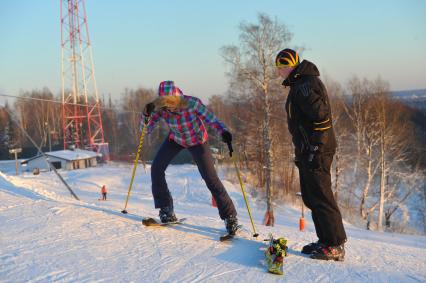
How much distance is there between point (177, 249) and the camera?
3.30 m

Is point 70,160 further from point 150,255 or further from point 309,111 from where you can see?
point 309,111

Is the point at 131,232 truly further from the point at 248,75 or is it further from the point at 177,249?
the point at 248,75

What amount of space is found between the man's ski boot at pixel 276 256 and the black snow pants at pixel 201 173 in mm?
974

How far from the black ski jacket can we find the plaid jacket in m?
0.94

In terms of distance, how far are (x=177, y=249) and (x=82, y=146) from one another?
1816 inches

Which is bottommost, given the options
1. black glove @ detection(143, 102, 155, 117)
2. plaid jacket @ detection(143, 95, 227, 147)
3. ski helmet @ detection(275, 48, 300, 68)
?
plaid jacket @ detection(143, 95, 227, 147)

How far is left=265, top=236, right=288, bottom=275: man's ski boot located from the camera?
8.93 ft

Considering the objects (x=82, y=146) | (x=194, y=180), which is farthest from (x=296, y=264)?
(x=82, y=146)

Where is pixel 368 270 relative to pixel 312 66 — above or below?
below

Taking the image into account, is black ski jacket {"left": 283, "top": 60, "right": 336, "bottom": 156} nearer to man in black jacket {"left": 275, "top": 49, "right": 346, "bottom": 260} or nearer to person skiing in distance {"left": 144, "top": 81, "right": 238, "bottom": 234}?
man in black jacket {"left": 275, "top": 49, "right": 346, "bottom": 260}

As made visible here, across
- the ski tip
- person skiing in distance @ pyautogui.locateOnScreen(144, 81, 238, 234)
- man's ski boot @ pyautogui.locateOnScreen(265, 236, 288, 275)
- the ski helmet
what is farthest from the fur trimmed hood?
man's ski boot @ pyautogui.locateOnScreen(265, 236, 288, 275)

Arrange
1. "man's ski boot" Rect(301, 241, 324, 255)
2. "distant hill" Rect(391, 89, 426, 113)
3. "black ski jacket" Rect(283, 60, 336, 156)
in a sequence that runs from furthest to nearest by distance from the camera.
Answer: "distant hill" Rect(391, 89, 426, 113) < "man's ski boot" Rect(301, 241, 324, 255) < "black ski jacket" Rect(283, 60, 336, 156)

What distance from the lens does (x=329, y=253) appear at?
3.02 m

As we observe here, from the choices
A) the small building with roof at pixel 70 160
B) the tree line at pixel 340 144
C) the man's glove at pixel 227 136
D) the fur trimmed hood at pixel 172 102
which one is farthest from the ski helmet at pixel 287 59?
the small building with roof at pixel 70 160
